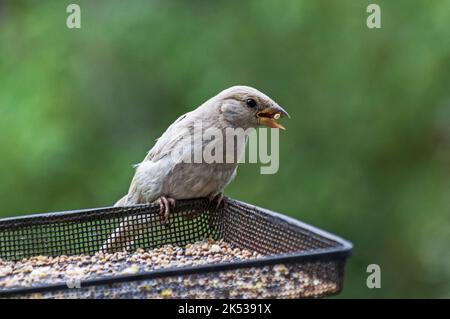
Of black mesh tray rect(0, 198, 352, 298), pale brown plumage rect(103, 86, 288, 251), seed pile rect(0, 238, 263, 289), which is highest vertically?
pale brown plumage rect(103, 86, 288, 251)

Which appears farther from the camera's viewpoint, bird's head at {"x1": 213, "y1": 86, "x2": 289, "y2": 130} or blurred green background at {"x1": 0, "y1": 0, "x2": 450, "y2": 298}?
blurred green background at {"x1": 0, "y1": 0, "x2": 450, "y2": 298}

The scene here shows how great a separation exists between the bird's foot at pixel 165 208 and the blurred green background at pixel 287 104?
376 cm

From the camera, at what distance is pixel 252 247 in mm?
4449

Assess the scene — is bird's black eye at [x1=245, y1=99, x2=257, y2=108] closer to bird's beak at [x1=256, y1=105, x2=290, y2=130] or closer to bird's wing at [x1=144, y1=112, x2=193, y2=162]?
bird's beak at [x1=256, y1=105, x2=290, y2=130]

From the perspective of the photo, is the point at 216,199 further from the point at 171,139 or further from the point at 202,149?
the point at 171,139

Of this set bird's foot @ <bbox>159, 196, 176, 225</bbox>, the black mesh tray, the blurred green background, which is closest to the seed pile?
the black mesh tray

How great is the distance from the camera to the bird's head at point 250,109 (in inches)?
197

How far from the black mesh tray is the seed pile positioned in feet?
0.16

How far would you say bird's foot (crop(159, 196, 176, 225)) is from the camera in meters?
4.73

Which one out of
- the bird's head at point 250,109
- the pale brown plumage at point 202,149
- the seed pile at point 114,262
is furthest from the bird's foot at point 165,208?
the bird's head at point 250,109

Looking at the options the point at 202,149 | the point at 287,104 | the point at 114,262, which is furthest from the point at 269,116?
the point at 287,104
